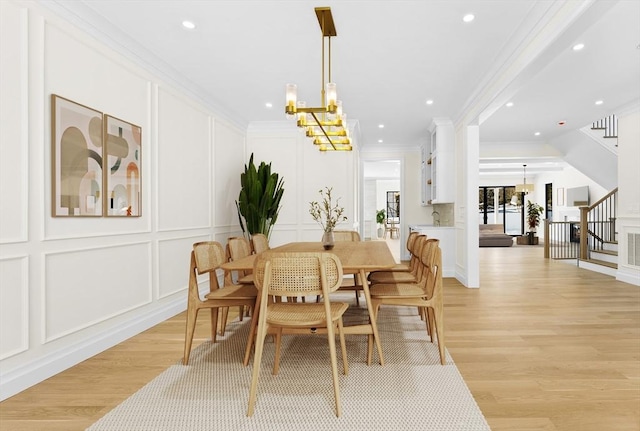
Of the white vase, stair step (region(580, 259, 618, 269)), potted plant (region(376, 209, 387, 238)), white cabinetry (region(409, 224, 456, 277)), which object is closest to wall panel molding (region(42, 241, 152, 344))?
the white vase

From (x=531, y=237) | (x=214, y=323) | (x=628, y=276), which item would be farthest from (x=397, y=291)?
(x=531, y=237)

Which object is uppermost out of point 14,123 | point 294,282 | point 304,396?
point 14,123

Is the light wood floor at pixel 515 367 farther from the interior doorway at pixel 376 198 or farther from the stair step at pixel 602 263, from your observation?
the interior doorway at pixel 376 198

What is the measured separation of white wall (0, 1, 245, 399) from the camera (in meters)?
2.22

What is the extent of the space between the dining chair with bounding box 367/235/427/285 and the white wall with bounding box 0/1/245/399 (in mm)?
1755

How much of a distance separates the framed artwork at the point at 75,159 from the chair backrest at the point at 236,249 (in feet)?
3.40

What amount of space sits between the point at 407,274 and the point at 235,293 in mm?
1676

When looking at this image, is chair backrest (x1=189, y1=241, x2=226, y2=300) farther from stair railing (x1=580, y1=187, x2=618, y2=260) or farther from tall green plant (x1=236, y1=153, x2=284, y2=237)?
stair railing (x1=580, y1=187, x2=618, y2=260)

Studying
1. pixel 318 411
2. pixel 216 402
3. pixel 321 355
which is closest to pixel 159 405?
pixel 216 402

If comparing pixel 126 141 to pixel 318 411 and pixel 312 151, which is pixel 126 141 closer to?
pixel 318 411

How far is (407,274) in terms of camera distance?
11.7 feet

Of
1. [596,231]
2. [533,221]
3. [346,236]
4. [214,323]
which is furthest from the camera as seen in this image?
[533,221]

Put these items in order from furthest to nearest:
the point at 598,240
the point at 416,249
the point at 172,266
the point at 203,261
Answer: the point at 598,240
the point at 172,266
the point at 416,249
the point at 203,261

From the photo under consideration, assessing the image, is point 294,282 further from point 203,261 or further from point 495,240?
point 495,240
